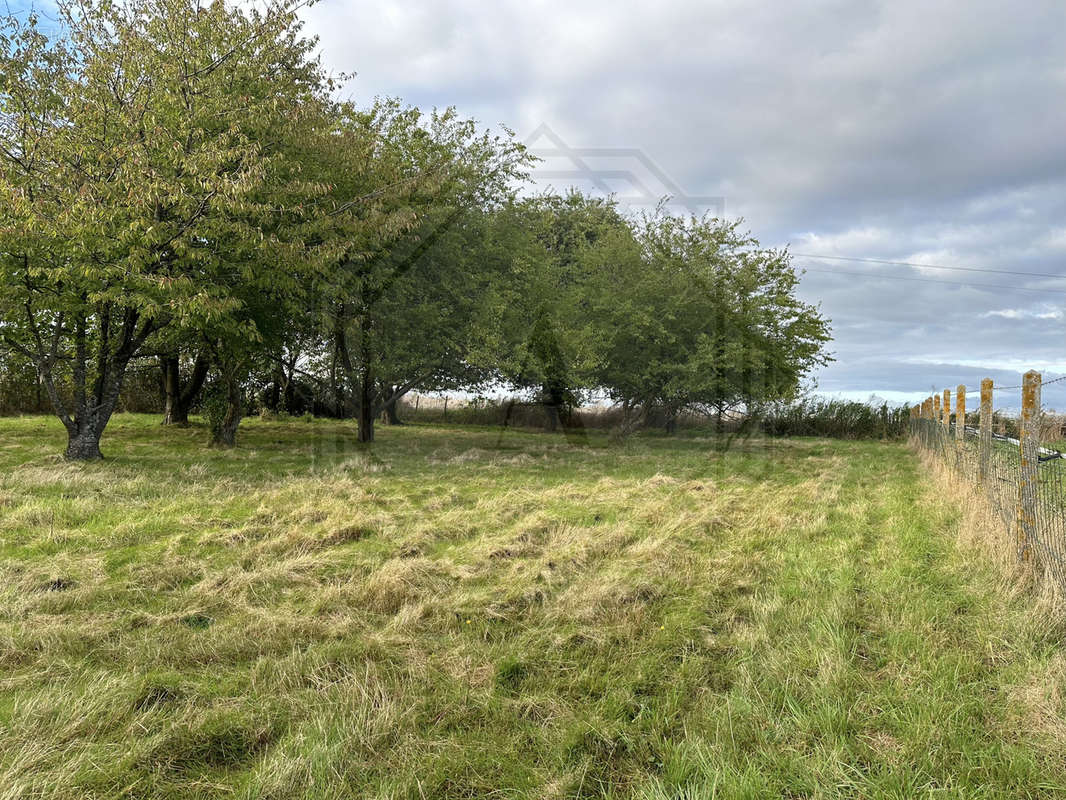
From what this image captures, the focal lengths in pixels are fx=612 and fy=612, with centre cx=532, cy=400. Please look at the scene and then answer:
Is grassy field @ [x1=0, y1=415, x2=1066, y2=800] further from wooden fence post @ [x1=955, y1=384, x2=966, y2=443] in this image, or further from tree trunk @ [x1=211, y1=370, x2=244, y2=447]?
tree trunk @ [x1=211, y1=370, x2=244, y2=447]

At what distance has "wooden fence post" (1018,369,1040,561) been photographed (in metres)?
4.87

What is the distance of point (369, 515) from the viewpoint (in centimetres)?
673

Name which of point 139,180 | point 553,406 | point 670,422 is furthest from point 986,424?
point 553,406

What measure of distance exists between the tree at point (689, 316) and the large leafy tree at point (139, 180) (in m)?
8.75

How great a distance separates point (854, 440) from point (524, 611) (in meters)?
22.5

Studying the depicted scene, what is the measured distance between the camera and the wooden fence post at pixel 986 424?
267 inches

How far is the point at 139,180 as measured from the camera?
8.95 metres

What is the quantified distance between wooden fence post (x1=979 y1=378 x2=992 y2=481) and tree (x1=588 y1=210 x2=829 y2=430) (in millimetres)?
9362

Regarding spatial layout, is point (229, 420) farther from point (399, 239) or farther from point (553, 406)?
point (553, 406)

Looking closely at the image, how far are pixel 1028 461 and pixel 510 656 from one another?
14.8 ft

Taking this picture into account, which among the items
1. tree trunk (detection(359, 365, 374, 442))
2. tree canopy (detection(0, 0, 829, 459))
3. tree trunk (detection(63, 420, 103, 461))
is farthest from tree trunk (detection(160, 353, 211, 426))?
tree trunk (detection(63, 420, 103, 461))

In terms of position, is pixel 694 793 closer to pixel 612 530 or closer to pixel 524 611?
pixel 524 611

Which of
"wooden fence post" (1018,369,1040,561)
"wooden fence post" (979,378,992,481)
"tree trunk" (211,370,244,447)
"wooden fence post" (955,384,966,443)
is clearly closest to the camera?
"wooden fence post" (1018,369,1040,561)

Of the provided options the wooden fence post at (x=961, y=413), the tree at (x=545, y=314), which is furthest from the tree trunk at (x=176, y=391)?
the wooden fence post at (x=961, y=413)
